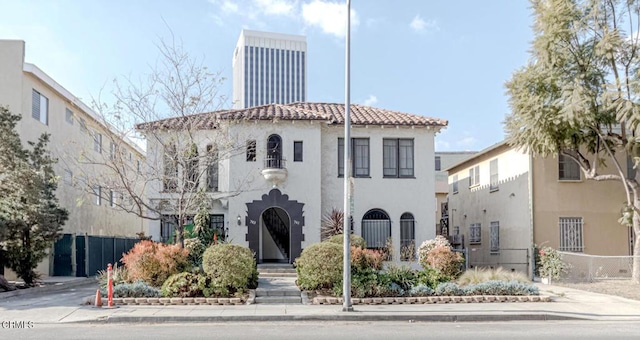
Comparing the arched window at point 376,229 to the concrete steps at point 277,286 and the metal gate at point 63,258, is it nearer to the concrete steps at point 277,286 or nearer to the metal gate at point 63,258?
the concrete steps at point 277,286

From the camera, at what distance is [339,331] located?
11680 mm

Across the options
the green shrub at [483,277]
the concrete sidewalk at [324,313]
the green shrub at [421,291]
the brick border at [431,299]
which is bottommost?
the concrete sidewalk at [324,313]

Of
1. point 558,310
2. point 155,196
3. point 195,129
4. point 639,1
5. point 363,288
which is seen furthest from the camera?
point 155,196

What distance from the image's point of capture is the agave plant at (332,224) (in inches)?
904

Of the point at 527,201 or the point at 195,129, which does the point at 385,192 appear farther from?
the point at 195,129

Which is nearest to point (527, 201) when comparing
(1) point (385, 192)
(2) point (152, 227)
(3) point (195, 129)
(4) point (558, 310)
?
(1) point (385, 192)

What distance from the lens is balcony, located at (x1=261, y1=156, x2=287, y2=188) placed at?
2295 cm

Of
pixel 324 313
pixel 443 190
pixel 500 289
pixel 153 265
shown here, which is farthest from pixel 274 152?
pixel 443 190

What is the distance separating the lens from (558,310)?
1429 centimetres

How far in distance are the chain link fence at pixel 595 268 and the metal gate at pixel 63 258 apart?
19472 millimetres

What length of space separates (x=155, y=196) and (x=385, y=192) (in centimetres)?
929

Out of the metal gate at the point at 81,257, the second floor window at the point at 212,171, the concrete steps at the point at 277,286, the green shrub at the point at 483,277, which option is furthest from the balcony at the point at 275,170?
the green shrub at the point at 483,277

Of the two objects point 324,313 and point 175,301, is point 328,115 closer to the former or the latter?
point 175,301

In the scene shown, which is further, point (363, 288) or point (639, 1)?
point (639, 1)
